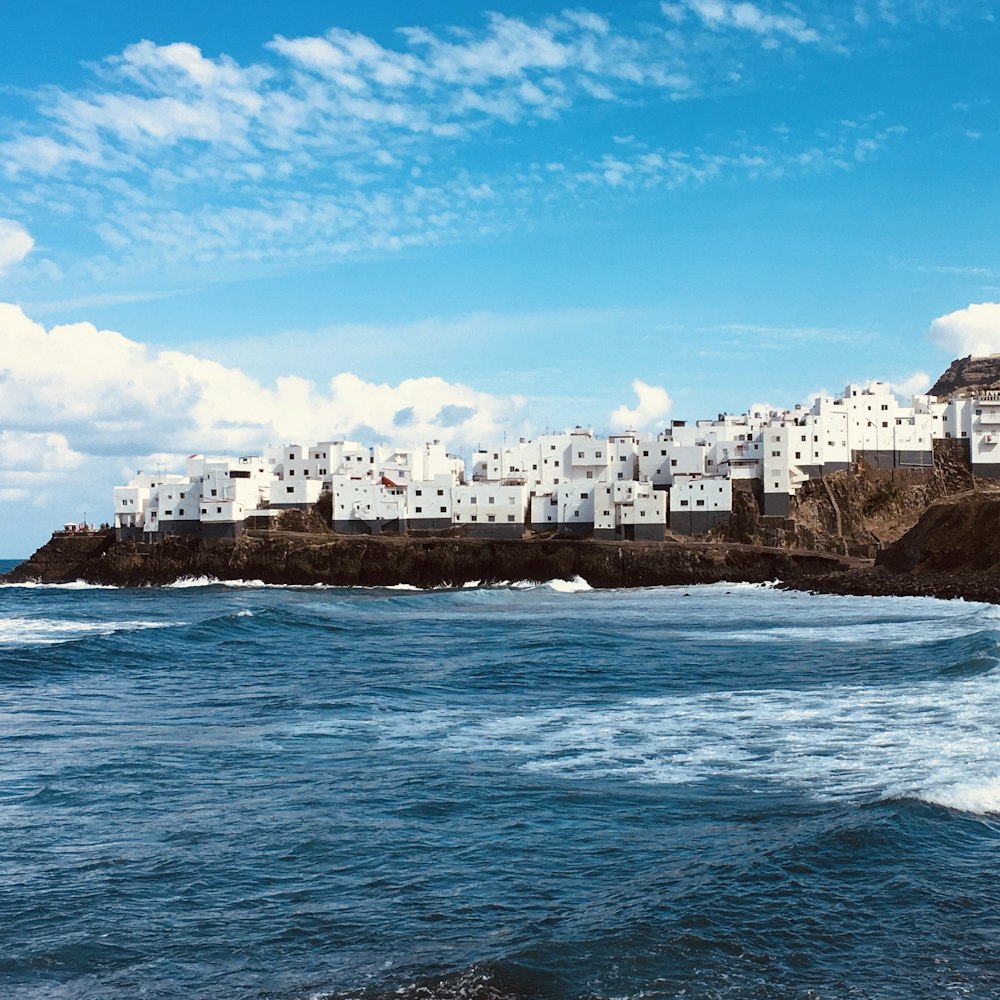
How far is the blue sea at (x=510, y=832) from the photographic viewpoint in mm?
10992

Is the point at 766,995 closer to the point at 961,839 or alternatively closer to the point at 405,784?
the point at 961,839

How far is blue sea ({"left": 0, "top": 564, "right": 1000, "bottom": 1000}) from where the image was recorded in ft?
36.1

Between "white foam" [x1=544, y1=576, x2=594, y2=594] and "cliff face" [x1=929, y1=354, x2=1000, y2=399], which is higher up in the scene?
"cliff face" [x1=929, y1=354, x2=1000, y2=399]

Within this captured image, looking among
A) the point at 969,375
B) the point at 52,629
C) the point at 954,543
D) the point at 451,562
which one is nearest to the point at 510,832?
the point at 52,629

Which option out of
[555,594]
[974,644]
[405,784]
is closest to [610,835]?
[405,784]

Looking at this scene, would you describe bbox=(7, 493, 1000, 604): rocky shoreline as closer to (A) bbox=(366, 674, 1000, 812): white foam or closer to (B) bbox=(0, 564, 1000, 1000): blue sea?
(B) bbox=(0, 564, 1000, 1000): blue sea

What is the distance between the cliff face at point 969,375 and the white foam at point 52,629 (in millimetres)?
128378

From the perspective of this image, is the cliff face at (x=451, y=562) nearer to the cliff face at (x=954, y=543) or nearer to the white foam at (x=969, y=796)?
the cliff face at (x=954, y=543)

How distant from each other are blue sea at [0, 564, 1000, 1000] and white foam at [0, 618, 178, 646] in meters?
12.5

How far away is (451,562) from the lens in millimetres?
86000

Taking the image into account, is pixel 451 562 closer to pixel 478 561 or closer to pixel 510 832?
pixel 478 561

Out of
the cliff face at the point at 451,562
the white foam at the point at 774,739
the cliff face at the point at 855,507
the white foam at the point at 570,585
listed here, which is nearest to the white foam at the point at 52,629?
the white foam at the point at 774,739

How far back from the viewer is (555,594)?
7625 cm

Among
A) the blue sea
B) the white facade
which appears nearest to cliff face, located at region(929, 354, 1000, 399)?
the white facade
